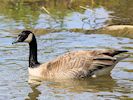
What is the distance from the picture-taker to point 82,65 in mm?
→ 12945

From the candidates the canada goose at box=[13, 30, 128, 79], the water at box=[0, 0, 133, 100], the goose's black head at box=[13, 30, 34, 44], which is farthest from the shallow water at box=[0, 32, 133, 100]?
the goose's black head at box=[13, 30, 34, 44]

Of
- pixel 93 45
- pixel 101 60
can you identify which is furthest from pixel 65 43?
pixel 101 60

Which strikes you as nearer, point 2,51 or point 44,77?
point 44,77

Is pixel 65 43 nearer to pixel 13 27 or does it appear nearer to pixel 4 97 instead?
pixel 13 27

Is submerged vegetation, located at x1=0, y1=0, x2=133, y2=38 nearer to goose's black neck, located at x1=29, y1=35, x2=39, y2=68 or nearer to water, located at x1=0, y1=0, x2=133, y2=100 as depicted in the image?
water, located at x1=0, y1=0, x2=133, y2=100

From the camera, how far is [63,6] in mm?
21312

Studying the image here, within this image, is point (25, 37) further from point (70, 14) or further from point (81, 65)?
point (70, 14)

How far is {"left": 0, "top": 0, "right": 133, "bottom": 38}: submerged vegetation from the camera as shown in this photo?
17.7 m

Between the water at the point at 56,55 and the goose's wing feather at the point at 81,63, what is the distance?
229mm

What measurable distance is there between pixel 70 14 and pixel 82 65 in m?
6.85

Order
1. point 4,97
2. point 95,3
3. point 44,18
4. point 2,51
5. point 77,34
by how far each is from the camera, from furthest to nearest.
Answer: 1. point 95,3
2. point 44,18
3. point 77,34
4. point 2,51
5. point 4,97

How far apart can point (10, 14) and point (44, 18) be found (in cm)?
154

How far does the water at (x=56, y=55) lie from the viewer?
11.4m

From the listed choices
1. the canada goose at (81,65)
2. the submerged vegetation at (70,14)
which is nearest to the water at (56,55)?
the submerged vegetation at (70,14)
